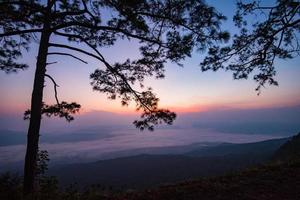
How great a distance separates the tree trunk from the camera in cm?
758

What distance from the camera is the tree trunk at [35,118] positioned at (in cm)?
758

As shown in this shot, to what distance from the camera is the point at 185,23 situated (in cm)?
811

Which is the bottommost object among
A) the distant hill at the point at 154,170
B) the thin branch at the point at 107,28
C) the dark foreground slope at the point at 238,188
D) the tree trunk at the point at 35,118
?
the distant hill at the point at 154,170

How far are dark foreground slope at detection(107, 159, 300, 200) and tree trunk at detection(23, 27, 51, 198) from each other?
2.49 metres

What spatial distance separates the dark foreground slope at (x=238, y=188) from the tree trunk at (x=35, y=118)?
8.17 ft

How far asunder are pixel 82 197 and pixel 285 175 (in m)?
5.14

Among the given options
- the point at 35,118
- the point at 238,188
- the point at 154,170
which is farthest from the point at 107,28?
the point at 154,170

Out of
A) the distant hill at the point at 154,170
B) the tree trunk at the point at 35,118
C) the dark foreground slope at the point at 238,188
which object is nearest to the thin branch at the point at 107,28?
the tree trunk at the point at 35,118

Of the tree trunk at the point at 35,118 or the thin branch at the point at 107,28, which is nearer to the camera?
the tree trunk at the point at 35,118

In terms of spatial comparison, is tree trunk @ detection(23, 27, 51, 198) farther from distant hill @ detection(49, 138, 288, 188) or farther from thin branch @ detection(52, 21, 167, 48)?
distant hill @ detection(49, 138, 288, 188)

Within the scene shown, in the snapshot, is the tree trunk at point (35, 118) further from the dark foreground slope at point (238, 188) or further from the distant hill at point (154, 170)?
the distant hill at point (154, 170)

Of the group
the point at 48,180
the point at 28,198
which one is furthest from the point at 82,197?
the point at 48,180

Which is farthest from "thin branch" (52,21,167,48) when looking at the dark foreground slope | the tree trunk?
the dark foreground slope

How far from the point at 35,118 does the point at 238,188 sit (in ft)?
17.6
